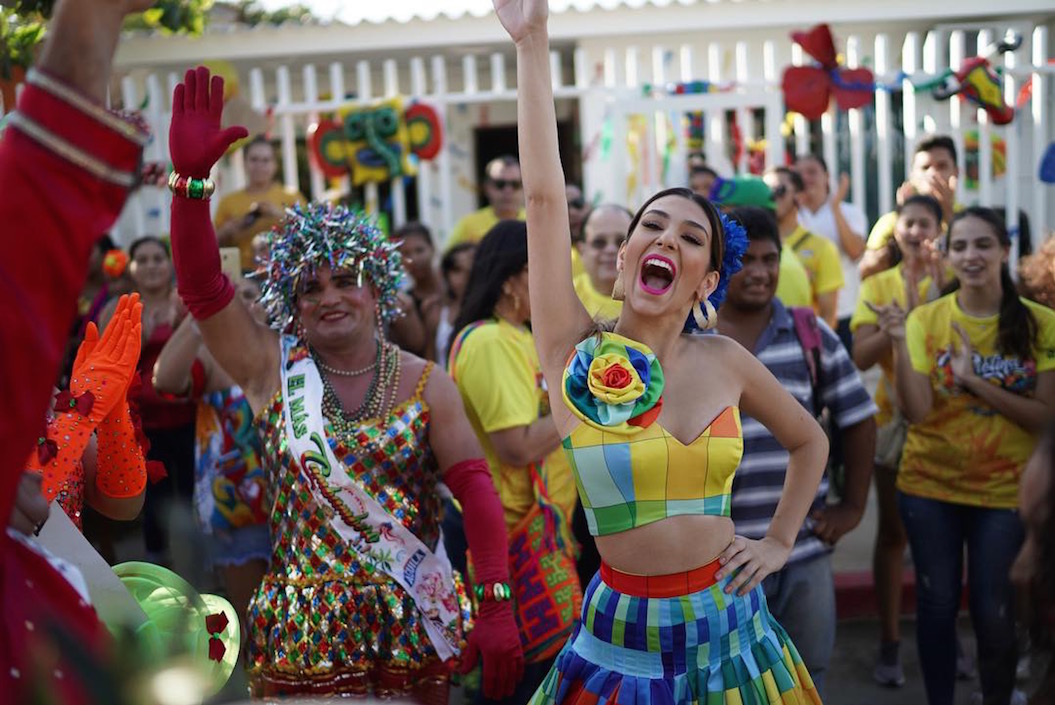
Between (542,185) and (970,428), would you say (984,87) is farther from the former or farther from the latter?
(542,185)

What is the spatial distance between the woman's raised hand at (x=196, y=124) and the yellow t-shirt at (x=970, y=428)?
2.76m

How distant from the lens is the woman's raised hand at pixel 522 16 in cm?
253

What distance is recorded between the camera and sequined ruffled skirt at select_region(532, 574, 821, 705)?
2572mm

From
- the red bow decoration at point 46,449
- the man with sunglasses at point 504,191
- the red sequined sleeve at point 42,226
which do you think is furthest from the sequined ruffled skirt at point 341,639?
the man with sunglasses at point 504,191

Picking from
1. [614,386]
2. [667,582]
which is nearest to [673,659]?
[667,582]

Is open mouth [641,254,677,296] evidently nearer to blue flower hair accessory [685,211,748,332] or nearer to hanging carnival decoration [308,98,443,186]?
blue flower hair accessory [685,211,748,332]

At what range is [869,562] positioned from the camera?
614 cm

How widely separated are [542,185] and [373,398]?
3.07 feet

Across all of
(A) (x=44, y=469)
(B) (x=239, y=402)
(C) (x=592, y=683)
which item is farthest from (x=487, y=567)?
(B) (x=239, y=402)

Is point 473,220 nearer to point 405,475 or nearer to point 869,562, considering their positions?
point 869,562

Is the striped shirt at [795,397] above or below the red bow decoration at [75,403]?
below

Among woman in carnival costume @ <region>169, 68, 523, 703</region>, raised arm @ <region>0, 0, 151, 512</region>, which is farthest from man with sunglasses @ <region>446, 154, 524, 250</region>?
raised arm @ <region>0, 0, 151, 512</region>

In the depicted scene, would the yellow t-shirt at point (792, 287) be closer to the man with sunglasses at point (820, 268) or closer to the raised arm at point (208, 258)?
the man with sunglasses at point (820, 268)

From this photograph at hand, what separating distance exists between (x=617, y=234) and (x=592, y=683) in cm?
→ 279
